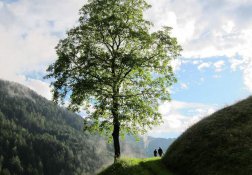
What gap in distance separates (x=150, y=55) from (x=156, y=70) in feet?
7.06

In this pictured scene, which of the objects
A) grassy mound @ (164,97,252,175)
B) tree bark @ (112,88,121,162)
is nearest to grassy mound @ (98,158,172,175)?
grassy mound @ (164,97,252,175)

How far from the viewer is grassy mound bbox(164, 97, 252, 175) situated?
119 feet

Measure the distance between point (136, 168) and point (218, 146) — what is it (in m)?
8.97

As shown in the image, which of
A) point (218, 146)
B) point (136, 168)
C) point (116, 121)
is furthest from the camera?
point (116, 121)

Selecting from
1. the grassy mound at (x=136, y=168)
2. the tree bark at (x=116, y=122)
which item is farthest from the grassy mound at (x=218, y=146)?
the tree bark at (x=116, y=122)

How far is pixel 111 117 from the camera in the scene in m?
49.2

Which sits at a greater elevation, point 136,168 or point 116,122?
point 116,122

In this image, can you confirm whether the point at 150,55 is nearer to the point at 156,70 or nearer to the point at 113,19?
the point at 156,70

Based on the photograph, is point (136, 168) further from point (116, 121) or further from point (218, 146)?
point (116, 121)

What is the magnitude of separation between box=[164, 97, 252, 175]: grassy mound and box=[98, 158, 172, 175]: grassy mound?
4.62ft

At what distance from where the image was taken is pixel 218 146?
133 feet

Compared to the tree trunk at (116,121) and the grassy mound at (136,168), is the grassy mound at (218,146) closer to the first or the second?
the grassy mound at (136,168)

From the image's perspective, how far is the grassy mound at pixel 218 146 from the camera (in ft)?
119

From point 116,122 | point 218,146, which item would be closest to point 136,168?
point 218,146
